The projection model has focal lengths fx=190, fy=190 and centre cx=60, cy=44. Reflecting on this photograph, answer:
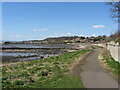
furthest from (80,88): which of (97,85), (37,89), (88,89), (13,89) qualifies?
(13,89)

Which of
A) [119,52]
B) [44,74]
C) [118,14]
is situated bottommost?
[44,74]

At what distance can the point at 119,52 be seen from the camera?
686 inches

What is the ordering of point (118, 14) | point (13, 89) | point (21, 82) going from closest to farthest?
1. point (13, 89)
2. point (21, 82)
3. point (118, 14)

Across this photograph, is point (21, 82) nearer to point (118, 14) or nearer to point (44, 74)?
point (44, 74)

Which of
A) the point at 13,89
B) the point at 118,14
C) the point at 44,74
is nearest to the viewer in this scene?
the point at 13,89

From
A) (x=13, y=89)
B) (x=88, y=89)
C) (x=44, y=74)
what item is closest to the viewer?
(x=88, y=89)

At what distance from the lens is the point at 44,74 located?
47.4 ft

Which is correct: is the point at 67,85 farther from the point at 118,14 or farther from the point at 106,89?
the point at 118,14

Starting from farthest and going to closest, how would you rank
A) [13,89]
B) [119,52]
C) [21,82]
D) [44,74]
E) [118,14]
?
[118,14] → [119,52] → [44,74] → [21,82] → [13,89]

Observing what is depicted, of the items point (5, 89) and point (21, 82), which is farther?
point (21, 82)

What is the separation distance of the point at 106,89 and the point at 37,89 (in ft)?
11.4

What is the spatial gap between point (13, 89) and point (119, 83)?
5.84 m

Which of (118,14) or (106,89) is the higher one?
(118,14)

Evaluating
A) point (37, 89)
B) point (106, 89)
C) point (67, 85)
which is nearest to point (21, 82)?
point (37, 89)
